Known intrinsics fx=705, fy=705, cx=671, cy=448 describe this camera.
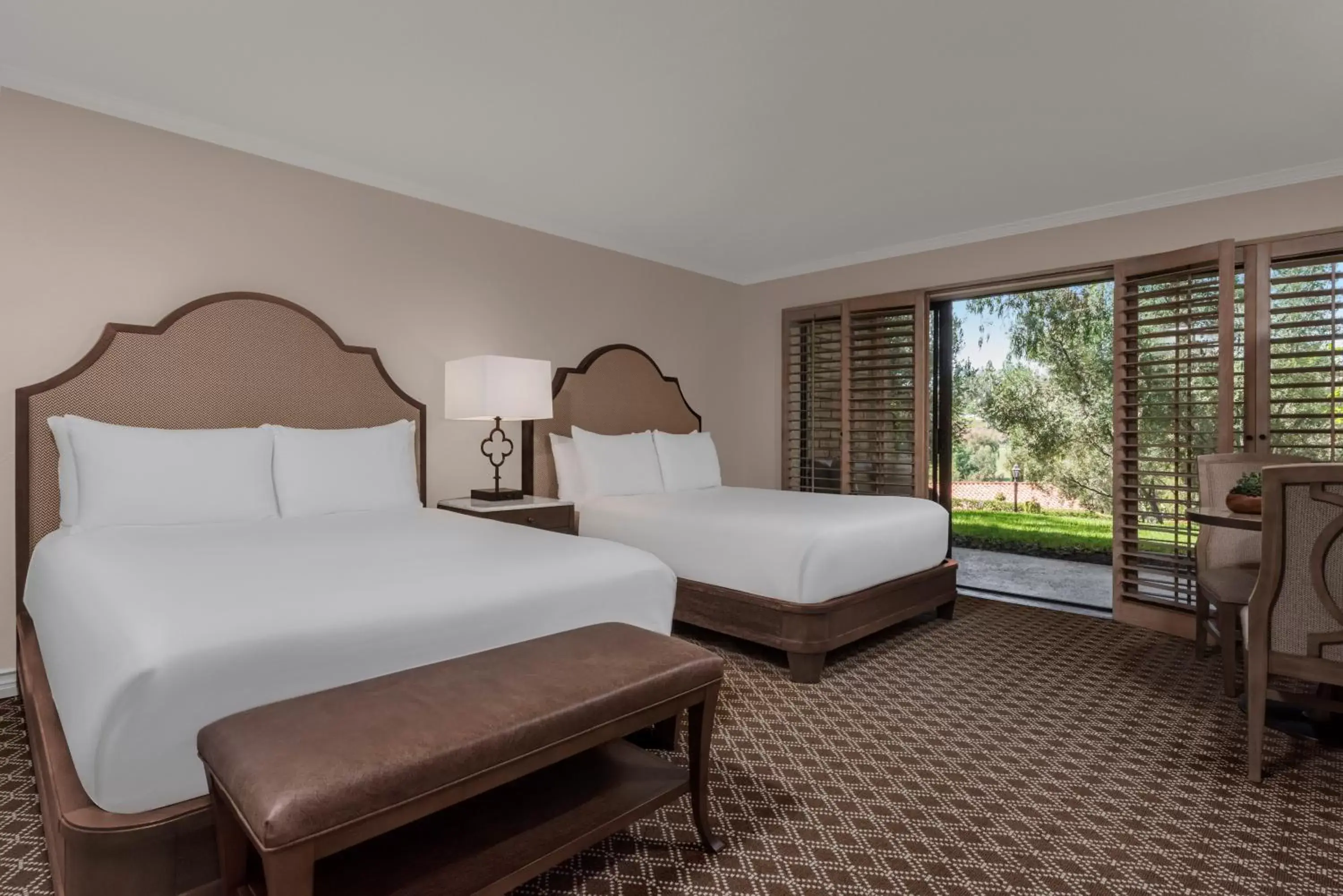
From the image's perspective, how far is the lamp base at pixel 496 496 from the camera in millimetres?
3844

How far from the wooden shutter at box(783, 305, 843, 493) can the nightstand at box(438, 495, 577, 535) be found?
2.18m

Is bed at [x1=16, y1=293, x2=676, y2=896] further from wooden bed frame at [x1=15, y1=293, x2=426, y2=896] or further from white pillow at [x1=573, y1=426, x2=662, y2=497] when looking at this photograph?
white pillow at [x1=573, y1=426, x2=662, y2=497]

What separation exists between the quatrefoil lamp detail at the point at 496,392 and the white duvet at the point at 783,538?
62cm

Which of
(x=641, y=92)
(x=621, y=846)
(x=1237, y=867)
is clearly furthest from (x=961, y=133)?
(x=621, y=846)

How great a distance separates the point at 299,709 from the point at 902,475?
14.2ft

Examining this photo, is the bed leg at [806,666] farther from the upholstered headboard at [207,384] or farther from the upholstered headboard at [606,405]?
the upholstered headboard at [207,384]

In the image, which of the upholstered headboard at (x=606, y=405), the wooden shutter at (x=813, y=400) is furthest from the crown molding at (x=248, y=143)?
the wooden shutter at (x=813, y=400)

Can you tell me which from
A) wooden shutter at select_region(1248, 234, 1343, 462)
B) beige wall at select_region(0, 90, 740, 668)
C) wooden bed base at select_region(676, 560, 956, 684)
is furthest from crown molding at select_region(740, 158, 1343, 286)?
wooden bed base at select_region(676, 560, 956, 684)

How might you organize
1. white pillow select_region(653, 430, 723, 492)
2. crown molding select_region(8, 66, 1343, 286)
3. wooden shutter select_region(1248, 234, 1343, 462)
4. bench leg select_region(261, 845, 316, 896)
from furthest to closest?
white pillow select_region(653, 430, 723, 492)
wooden shutter select_region(1248, 234, 1343, 462)
crown molding select_region(8, 66, 1343, 286)
bench leg select_region(261, 845, 316, 896)

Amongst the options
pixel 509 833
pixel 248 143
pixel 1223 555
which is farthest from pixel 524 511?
pixel 1223 555

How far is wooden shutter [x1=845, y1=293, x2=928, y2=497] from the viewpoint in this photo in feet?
15.9

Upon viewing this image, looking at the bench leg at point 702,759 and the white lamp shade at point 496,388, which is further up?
the white lamp shade at point 496,388

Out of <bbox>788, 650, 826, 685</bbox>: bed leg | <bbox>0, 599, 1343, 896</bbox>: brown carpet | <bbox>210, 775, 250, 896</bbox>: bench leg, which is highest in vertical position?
<bbox>210, 775, 250, 896</bbox>: bench leg

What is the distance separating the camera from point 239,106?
2.93 m
